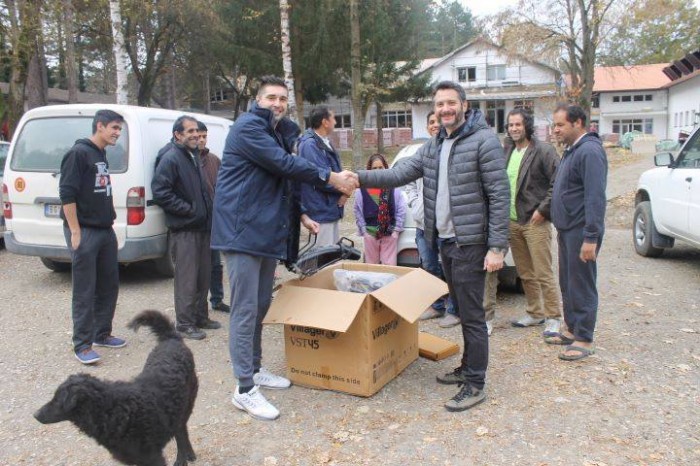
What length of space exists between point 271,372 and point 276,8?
1945 cm

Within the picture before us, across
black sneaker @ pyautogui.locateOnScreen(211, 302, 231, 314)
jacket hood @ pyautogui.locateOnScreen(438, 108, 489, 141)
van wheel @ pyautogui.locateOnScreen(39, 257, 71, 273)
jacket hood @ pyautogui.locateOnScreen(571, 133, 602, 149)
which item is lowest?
black sneaker @ pyautogui.locateOnScreen(211, 302, 231, 314)

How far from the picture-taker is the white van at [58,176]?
6.34 metres

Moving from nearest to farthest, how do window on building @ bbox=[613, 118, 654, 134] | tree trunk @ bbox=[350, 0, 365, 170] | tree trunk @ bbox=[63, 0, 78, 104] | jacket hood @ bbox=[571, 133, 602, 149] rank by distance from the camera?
jacket hood @ bbox=[571, 133, 602, 149], tree trunk @ bbox=[350, 0, 365, 170], tree trunk @ bbox=[63, 0, 78, 104], window on building @ bbox=[613, 118, 654, 134]

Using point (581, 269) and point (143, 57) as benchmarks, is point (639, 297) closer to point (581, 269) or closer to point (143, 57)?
point (581, 269)

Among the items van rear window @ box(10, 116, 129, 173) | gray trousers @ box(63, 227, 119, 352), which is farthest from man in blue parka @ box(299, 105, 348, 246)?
van rear window @ box(10, 116, 129, 173)

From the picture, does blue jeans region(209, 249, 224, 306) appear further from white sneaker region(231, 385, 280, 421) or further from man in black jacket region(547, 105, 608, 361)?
man in black jacket region(547, 105, 608, 361)

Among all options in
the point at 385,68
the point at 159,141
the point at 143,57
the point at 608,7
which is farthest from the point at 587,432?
the point at 143,57

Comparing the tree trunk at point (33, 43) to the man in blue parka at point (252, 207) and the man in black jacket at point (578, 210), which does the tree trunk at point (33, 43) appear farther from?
the man in black jacket at point (578, 210)

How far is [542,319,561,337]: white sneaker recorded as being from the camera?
5019mm

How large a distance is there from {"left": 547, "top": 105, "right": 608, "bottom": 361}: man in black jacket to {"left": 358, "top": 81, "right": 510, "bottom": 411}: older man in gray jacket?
101cm

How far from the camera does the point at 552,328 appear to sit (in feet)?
16.6

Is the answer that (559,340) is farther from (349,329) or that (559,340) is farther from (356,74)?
(356,74)

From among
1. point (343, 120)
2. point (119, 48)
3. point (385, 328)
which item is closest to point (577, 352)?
point (385, 328)

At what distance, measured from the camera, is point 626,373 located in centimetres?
428
